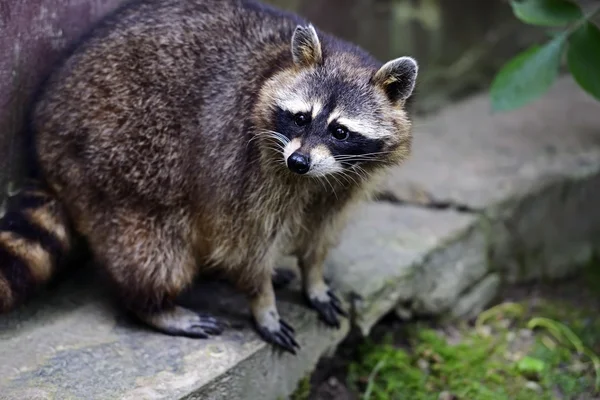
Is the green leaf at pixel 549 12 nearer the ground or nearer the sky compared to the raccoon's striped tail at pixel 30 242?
nearer the sky

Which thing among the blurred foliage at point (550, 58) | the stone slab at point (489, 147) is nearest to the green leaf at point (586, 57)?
the blurred foliage at point (550, 58)

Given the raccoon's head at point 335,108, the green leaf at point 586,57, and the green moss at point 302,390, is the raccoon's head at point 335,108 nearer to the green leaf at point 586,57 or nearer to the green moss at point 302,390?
the green moss at point 302,390

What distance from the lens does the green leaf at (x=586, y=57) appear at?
13.5 ft

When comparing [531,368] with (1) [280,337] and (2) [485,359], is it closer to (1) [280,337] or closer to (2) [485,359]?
(2) [485,359]

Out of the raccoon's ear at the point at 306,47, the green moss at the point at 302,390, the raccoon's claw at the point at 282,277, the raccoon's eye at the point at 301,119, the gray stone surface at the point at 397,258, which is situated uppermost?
the raccoon's ear at the point at 306,47

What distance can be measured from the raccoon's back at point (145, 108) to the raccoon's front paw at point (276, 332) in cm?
66

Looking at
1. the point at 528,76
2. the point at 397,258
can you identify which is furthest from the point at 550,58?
the point at 397,258

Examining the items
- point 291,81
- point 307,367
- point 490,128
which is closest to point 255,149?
point 291,81

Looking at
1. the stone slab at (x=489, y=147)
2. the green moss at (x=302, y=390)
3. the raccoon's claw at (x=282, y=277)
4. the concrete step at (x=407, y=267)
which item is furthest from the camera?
the stone slab at (x=489, y=147)

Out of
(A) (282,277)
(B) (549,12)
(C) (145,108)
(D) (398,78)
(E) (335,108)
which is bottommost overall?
(A) (282,277)

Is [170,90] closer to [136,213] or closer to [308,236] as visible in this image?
[136,213]

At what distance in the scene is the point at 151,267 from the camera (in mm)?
3430

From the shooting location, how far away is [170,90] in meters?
3.48

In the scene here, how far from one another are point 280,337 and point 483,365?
4.16ft
